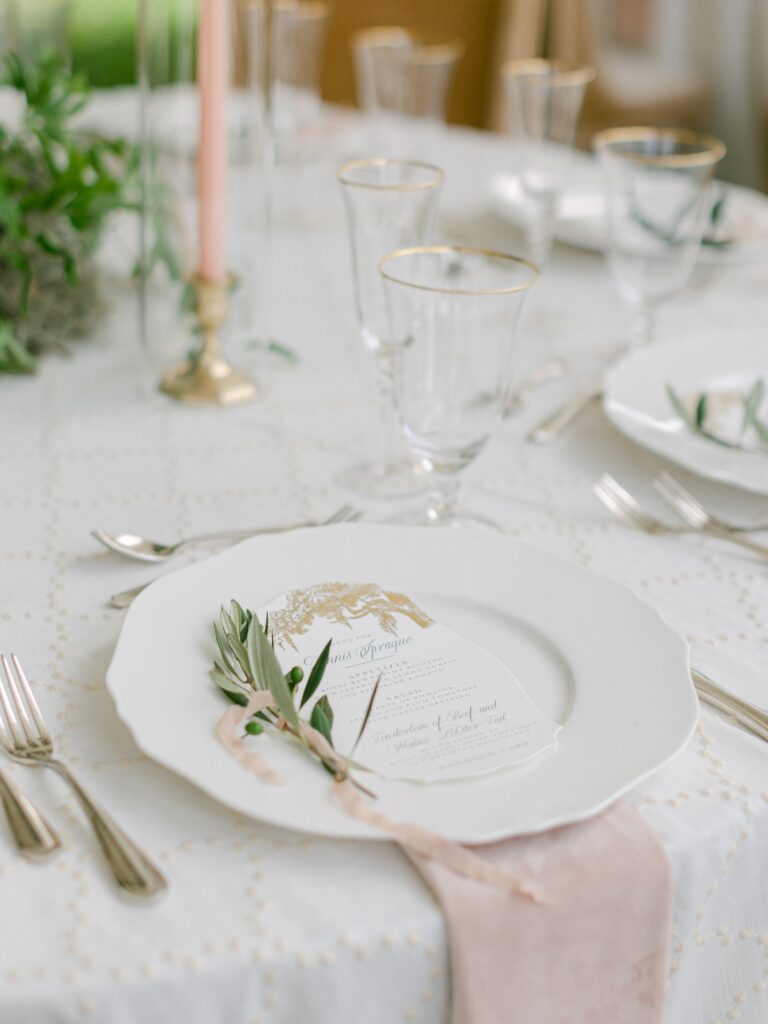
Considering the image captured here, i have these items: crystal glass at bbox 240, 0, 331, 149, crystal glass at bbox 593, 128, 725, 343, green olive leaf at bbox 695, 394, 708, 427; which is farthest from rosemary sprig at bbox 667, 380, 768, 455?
crystal glass at bbox 240, 0, 331, 149

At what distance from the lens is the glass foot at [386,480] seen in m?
0.85

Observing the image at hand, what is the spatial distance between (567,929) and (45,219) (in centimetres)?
80

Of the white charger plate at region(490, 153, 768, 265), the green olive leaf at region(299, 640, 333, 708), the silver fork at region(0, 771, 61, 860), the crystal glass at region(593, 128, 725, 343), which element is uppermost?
the crystal glass at region(593, 128, 725, 343)

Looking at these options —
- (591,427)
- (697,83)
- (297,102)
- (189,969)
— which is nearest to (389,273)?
(591,427)

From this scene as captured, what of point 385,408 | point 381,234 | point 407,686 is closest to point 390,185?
point 381,234

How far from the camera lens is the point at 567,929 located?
0.48 m

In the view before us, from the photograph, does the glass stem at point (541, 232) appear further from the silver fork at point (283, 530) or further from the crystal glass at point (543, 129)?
the silver fork at point (283, 530)

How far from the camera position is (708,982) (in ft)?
1.83

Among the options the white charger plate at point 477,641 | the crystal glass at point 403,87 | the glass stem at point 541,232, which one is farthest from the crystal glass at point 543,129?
the white charger plate at point 477,641

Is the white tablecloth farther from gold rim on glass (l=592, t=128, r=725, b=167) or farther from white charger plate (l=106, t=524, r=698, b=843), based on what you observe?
gold rim on glass (l=592, t=128, r=725, b=167)

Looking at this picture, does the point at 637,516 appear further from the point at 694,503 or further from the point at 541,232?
the point at 541,232

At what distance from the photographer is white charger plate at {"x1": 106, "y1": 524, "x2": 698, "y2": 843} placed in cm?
50

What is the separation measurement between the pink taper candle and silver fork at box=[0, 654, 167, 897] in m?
0.45

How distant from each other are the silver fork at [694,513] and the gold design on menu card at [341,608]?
263mm
